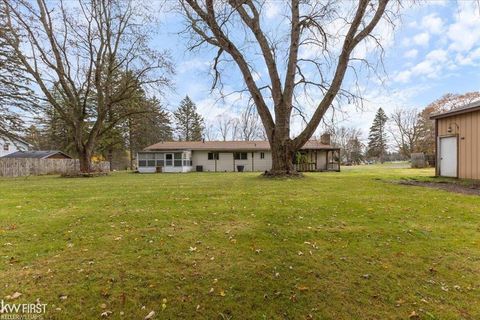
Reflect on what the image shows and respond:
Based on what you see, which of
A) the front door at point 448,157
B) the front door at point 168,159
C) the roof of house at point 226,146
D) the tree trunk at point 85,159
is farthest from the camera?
the roof of house at point 226,146

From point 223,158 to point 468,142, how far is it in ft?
66.4

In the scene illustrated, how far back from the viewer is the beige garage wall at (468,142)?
11402mm

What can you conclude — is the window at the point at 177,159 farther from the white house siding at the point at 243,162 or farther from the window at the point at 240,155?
the window at the point at 240,155

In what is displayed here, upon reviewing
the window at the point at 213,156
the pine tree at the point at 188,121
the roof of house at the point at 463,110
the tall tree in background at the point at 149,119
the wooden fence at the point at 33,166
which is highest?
the pine tree at the point at 188,121

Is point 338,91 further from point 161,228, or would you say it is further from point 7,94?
point 7,94

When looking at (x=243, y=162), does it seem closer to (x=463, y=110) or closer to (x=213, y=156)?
(x=213, y=156)

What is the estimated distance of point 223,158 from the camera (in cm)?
2867

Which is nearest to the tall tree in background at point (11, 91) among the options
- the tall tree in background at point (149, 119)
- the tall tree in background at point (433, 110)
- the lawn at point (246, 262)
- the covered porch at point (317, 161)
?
the tall tree in background at point (149, 119)

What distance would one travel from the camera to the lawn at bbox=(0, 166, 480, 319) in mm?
2676

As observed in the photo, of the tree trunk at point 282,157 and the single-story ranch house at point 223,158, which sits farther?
the single-story ranch house at point 223,158

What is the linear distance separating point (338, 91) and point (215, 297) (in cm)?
1151

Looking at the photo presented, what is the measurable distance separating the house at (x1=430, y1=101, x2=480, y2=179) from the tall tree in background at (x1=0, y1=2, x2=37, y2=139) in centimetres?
2259

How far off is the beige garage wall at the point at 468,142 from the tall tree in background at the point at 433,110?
2667 cm

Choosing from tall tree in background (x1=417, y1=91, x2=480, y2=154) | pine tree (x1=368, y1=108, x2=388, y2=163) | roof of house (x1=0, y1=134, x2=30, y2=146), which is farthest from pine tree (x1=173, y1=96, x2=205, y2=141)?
pine tree (x1=368, y1=108, x2=388, y2=163)
